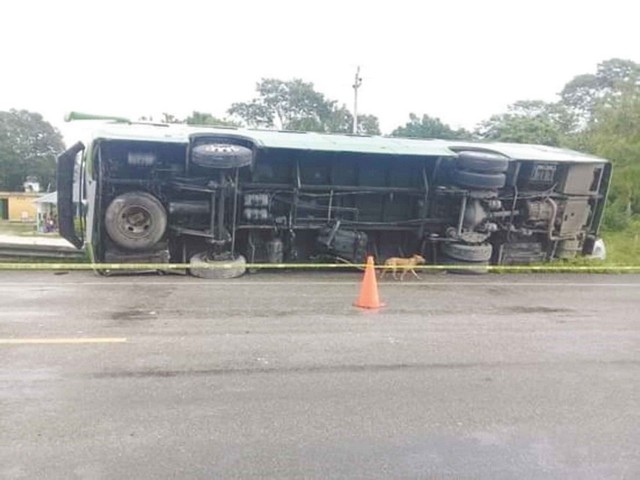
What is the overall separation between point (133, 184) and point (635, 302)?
8.22 meters

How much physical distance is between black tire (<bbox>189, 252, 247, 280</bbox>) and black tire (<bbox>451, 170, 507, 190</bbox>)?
4342 mm

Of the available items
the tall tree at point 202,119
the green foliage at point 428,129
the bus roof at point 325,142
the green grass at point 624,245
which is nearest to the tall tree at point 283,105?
the tall tree at point 202,119

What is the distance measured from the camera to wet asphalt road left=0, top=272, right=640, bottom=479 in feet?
11.7

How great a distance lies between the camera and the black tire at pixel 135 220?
400 inches

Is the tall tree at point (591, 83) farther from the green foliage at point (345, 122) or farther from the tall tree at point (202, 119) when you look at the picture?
the tall tree at point (202, 119)

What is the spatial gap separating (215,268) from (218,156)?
1876mm

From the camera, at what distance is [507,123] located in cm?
4056

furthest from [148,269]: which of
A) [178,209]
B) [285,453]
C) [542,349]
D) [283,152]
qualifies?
[285,453]

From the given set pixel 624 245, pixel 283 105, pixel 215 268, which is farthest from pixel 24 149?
pixel 215 268

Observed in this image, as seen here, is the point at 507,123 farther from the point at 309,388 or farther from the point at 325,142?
the point at 309,388

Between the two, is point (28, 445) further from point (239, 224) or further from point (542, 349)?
point (239, 224)

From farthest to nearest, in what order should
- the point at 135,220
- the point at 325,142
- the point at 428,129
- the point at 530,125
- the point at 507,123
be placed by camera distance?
the point at 428,129
the point at 507,123
the point at 530,125
the point at 325,142
the point at 135,220

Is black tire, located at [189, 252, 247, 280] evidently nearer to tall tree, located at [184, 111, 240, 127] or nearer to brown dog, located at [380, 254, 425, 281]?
brown dog, located at [380, 254, 425, 281]

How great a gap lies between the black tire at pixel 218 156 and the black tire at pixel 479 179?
4.06 metres
